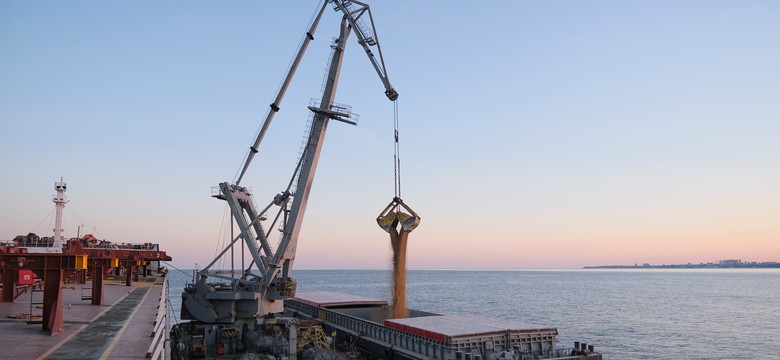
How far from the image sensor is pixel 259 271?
1861 inches

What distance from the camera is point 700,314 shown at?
9644 centimetres

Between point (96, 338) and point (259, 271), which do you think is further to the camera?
point (259, 271)

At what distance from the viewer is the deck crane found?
44.9m

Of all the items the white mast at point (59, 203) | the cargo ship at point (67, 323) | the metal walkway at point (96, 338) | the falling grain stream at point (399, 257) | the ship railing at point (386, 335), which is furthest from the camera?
the white mast at point (59, 203)

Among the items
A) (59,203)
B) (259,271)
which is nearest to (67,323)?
(259,271)

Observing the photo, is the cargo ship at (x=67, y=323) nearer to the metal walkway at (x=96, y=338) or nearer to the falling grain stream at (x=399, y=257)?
the metal walkway at (x=96, y=338)

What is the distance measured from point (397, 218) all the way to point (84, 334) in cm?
2630

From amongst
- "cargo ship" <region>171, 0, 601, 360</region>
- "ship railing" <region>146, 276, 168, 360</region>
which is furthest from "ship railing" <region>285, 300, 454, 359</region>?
"ship railing" <region>146, 276, 168, 360</region>

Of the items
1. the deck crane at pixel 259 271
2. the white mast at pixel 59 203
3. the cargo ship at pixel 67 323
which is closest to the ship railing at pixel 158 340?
the cargo ship at pixel 67 323

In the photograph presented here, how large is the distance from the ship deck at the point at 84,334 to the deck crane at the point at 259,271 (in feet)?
27.8

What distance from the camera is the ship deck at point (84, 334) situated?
20.0 m

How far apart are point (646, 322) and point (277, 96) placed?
223 ft

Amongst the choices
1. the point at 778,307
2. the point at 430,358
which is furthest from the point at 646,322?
the point at 430,358

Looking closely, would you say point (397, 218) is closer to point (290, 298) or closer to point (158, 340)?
point (290, 298)
